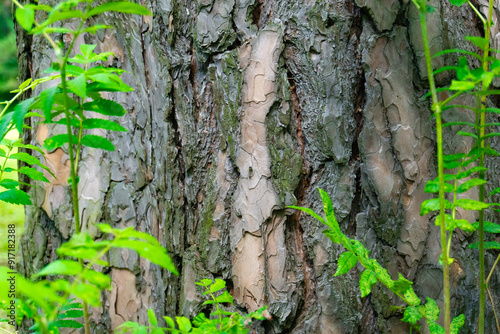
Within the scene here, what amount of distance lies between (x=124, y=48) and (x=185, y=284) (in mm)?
742

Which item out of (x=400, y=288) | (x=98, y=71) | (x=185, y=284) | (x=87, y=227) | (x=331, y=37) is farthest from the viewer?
(x=87, y=227)

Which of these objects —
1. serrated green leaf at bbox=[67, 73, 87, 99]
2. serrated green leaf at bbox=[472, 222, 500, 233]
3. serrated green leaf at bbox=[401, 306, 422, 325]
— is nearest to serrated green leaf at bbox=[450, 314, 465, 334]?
serrated green leaf at bbox=[401, 306, 422, 325]

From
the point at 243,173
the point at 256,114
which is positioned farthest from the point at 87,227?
the point at 256,114

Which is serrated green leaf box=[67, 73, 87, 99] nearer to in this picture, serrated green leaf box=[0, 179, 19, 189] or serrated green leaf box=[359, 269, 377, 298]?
serrated green leaf box=[0, 179, 19, 189]

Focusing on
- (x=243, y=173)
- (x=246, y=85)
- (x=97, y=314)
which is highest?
(x=246, y=85)

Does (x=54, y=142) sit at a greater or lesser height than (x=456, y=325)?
greater

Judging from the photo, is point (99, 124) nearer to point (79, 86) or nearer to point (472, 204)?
point (79, 86)

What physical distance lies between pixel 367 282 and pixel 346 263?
6cm

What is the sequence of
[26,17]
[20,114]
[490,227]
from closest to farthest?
[26,17] < [20,114] < [490,227]

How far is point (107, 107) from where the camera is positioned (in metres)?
0.84

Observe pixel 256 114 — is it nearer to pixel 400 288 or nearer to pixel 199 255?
pixel 199 255

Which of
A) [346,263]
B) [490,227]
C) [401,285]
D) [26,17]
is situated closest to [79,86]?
[26,17]

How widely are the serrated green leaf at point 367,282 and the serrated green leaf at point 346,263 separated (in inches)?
1.3

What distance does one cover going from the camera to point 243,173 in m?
1.18
